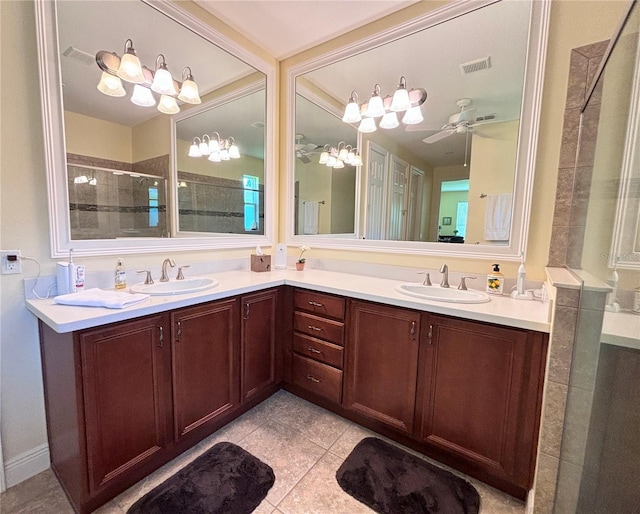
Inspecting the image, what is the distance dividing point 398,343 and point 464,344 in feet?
1.13

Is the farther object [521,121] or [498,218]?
[498,218]

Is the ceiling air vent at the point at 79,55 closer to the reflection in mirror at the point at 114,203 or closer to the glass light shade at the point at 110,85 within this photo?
the glass light shade at the point at 110,85

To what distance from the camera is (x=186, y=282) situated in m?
1.93

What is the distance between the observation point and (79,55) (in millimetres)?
1485

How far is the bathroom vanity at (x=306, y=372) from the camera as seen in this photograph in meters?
1.25

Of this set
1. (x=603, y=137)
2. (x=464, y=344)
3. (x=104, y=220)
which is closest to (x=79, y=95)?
(x=104, y=220)

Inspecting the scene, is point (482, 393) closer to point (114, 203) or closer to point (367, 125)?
point (367, 125)

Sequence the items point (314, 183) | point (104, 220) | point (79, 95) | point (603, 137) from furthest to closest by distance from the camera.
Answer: point (314, 183)
point (104, 220)
point (79, 95)
point (603, 137)

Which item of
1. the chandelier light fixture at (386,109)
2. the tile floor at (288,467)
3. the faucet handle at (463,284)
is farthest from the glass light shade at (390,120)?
the tile floor at (288,467)

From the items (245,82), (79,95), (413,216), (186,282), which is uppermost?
(245,82)

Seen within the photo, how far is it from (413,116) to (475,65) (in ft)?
1.42

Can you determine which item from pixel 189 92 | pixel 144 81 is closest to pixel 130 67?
pixel 144 81

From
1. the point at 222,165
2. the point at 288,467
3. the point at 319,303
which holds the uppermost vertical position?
the point at 222,165

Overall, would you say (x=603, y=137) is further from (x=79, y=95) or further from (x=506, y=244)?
(x=79, y=95)
